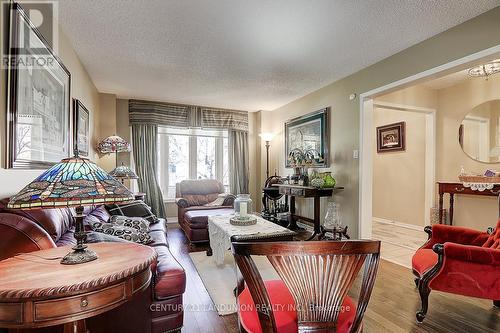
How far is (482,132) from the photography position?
12.3 feet

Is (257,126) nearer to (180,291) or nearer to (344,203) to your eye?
(344,203)

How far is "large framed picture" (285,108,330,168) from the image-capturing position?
4332 millimetres

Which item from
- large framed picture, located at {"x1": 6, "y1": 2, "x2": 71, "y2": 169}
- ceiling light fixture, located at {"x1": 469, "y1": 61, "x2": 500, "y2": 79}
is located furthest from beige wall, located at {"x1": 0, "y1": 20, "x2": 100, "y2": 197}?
ceiling light fixture, located at {"x1": 469, "y1": 61, "x2": 500, "y2": 79}

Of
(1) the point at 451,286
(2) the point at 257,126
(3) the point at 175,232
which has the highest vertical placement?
(2) the point at 257,126

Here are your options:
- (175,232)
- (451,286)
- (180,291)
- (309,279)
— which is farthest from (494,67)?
(175,232)

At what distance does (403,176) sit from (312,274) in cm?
486

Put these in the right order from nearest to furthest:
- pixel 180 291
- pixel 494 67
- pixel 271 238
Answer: pixel 180 291 < pixel 271 238 < pixel 494 67

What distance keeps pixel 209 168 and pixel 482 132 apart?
16.1ft

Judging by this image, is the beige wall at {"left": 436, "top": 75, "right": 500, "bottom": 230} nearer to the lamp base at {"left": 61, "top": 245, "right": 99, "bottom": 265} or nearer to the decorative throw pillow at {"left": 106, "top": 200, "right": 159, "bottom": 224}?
the decorative throw pillow at {"left": 106, "top": 200, "right": 159, "bottom": 224}

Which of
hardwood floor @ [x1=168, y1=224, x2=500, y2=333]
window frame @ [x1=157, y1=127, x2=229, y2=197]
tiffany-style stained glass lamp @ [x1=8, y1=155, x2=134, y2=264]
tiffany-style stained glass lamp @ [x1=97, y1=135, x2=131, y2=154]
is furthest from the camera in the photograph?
window frame @ [x1=157, y1=127, x2=229, y2=197]

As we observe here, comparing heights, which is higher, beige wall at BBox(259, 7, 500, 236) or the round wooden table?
beige wall at BBox(259, 7, 500, 236)

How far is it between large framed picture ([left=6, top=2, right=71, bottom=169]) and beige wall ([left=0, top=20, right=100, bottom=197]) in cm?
4

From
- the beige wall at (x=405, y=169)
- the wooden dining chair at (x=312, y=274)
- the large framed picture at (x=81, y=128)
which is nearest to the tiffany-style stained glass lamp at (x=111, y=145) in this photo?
the large framed picture at (x=81, y=128)

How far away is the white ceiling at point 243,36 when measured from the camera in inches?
86.5
